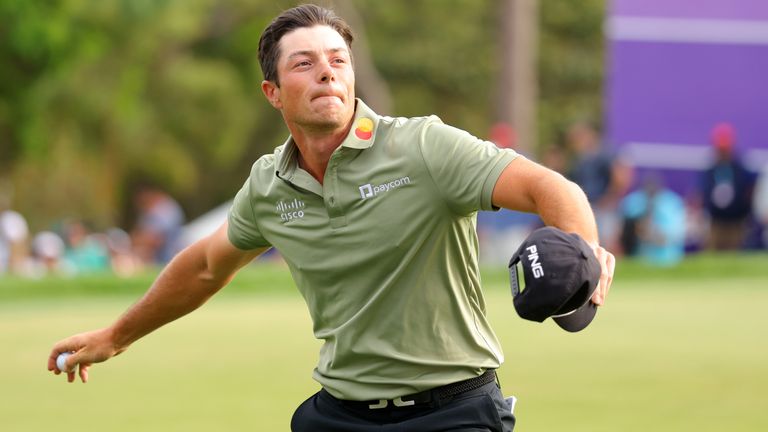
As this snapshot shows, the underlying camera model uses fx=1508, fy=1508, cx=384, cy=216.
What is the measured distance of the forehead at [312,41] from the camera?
535 centimetres

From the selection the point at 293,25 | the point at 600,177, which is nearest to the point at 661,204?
the point at 600,177

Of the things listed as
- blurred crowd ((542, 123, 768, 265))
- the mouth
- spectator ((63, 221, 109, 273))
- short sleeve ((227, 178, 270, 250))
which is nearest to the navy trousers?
short sleeve ((227, 178, 270, 250))

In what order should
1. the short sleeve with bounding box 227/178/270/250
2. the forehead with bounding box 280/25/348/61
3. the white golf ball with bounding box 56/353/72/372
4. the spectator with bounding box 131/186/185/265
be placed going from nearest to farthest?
the forehead with bounding box 280/25/348/61 → the short sleeve with bounding box 227/178/270/250 → the white golf ball with bounding box 56/353/72/372 → the spectator with bounding box 131/186/185/265

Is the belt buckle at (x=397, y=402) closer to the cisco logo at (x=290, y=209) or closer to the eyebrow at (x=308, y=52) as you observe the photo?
the cisco logo at (x=290, y=209)

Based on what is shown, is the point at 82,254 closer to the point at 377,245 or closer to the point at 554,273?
the point at 377,245

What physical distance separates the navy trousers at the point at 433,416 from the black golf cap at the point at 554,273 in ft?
2.69

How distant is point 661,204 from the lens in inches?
858

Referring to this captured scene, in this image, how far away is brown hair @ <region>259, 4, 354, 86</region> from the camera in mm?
5434

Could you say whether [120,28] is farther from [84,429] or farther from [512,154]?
[512,154]

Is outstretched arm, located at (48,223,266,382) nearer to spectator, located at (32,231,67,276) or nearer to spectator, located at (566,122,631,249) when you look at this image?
spectator, located at (566,122,631,249)

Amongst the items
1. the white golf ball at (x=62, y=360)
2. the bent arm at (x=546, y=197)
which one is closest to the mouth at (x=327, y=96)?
the bent arm at (x=546, y=197)

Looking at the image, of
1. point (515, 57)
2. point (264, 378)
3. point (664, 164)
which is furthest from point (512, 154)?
point (515, 57)

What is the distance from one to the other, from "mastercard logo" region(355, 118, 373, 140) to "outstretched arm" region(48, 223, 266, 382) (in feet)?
3.04

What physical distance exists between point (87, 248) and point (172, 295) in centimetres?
2064
